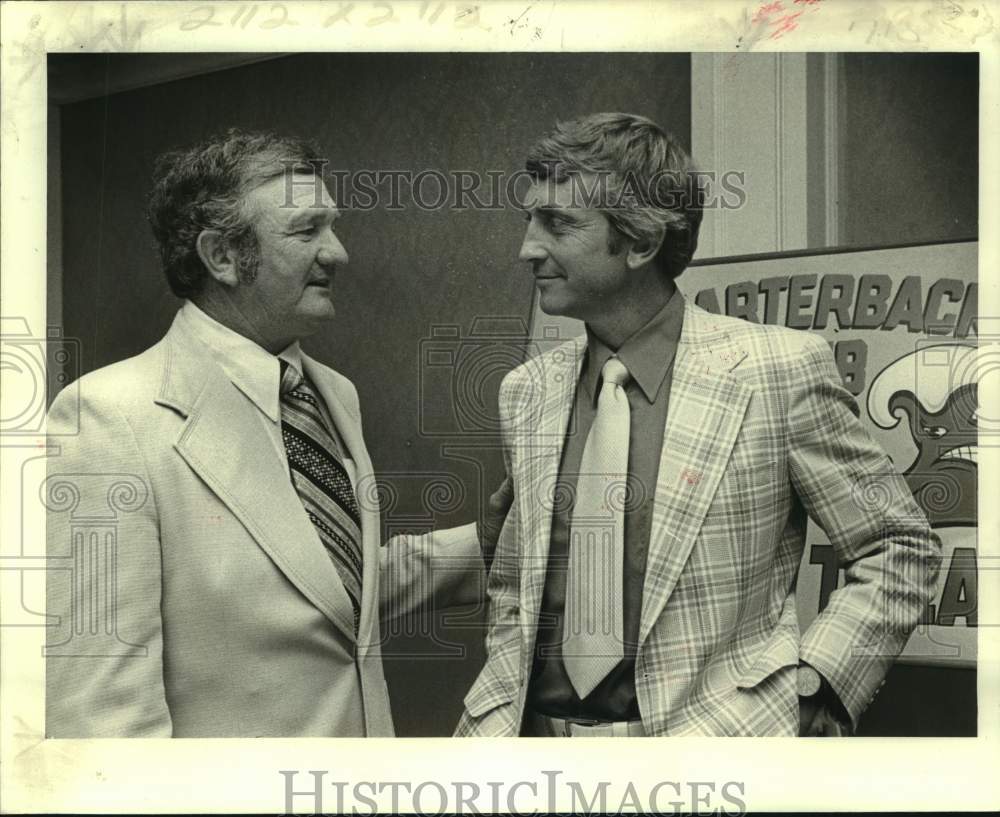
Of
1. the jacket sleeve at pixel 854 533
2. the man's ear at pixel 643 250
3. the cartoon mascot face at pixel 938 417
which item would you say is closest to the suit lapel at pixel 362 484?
the man's ear at pixel 643 250

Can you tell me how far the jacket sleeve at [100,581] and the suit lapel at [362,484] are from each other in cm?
45

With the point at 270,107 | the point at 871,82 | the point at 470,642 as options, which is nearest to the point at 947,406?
the point at 871,82

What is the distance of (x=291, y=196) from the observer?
3.03 meters

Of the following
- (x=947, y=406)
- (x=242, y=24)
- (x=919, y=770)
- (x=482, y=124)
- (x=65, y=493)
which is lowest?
(x=919, y=770)

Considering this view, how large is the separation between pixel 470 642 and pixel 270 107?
135 centimetres

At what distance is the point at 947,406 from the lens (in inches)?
Answer: 122

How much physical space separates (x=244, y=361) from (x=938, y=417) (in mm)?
1629

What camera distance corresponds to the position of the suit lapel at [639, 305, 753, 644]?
2.93 m

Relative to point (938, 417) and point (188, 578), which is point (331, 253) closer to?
point (188, 578)

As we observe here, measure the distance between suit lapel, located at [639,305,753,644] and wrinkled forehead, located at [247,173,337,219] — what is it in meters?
0.91

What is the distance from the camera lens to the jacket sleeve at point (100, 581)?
293cm

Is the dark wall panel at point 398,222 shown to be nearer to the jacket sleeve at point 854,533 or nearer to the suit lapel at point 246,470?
the suit lapel at point 246,470

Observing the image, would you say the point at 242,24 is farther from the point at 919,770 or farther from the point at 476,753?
the point at 919,770

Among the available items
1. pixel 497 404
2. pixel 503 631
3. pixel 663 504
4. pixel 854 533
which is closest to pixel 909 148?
pixel 854 533
